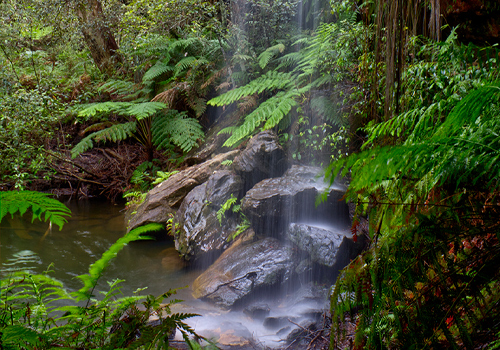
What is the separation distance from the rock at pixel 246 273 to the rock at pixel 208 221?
1.70 ft

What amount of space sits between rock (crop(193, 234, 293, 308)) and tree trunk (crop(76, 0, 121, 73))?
6580 mm

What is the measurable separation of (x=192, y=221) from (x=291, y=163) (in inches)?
69.4

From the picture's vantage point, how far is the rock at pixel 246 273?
335 cm

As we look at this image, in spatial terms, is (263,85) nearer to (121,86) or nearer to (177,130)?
(177,130)

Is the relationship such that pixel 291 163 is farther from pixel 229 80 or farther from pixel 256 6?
pixel 256 6

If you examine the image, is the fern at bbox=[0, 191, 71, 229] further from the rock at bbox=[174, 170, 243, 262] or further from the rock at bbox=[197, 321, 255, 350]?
the rock at bbox=[174, 170, 243, 262]

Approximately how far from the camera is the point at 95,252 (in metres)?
4.56

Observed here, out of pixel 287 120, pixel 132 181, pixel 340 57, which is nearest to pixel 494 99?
pixel 340 57

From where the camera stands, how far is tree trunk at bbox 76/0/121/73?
7.25m

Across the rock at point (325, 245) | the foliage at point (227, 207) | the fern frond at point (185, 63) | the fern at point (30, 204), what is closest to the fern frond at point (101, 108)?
the fern frond at point (185, 63)

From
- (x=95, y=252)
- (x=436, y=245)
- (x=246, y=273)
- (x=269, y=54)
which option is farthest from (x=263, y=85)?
(x=436, y=245)

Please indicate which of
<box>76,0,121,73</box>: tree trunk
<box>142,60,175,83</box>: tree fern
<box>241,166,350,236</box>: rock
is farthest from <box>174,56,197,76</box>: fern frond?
<box>241,166,350,236</box>: rock

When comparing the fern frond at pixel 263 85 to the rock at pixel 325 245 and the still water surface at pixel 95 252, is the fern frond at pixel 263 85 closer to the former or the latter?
the rock at pixel 325 245

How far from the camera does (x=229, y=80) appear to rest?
6.09 m
